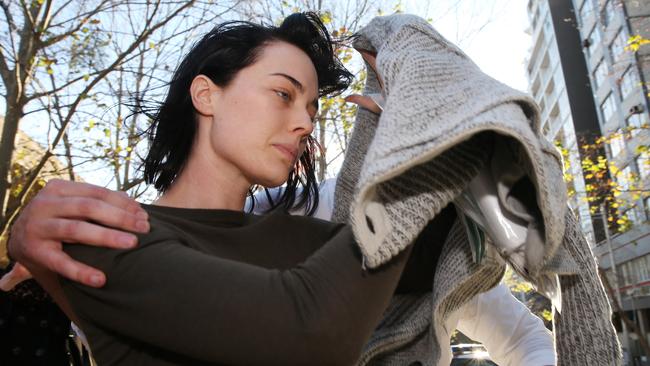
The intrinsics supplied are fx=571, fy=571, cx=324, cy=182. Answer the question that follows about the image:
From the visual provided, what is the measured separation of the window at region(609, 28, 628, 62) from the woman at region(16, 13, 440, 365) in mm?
30668

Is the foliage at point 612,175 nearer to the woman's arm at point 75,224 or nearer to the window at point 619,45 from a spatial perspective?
the woman's arm at point 75,224

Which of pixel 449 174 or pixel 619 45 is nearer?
pixel 449 174

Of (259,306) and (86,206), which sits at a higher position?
(86,206)

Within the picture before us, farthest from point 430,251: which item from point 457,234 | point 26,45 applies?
point 26,45

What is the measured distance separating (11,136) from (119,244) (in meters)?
5.71

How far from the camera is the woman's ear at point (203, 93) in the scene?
1.88m

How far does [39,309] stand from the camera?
2326mm

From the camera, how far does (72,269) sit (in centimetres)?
110

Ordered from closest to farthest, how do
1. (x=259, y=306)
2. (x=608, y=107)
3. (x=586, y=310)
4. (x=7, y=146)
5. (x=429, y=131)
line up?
(x=429, y=131)
(x=259, y=306)
(x=586, y=310)
(x=7, y=146)
(x=608, y=107)

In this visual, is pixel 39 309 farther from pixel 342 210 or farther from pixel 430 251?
pixel 430 251

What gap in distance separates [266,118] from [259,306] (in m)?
0.78

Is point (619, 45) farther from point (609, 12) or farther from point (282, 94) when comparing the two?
point (282, 94)

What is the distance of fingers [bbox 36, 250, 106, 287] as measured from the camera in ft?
3.53

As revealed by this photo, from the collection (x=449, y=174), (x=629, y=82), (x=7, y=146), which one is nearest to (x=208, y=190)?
(x=449, y=174)
